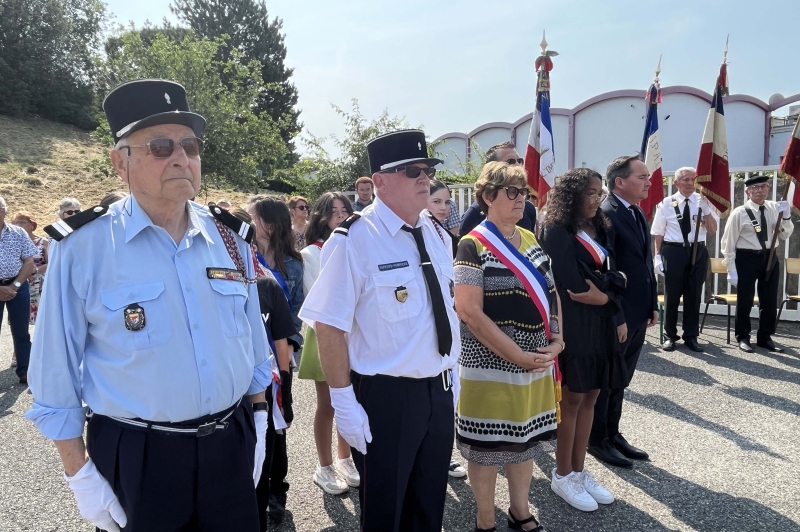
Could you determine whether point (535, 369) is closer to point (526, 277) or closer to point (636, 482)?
point (526, 277)

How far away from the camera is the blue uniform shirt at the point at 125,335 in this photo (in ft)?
5.35

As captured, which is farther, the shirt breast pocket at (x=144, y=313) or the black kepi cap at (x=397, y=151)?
the black kepi cap at (x=397, y=151)

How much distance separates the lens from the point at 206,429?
175 cm

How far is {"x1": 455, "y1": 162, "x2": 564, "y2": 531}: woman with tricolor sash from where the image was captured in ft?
9.35

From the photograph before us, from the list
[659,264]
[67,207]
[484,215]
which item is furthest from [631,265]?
[67,207]

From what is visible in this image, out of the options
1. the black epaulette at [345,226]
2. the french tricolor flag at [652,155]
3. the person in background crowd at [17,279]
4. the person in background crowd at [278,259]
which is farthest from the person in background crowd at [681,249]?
the person in background crowd at [17,279]

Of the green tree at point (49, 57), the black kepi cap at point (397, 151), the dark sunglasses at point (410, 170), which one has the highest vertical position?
the green tree at point (49, 57)

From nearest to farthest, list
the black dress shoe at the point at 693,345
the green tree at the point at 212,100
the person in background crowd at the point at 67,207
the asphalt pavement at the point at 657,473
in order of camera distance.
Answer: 1. the asphalt pavement at the point at 657,473
2. the person in background crowd at the point at 67,207
3. the black dress shoe at the point at 693,345
4. the green tree at the point at 212,100

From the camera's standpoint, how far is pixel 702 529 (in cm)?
313

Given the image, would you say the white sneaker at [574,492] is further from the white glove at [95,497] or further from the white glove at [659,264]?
the white glove at [659,264]

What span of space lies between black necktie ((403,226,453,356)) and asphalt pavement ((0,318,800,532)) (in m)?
1.49

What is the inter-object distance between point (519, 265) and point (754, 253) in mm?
5943

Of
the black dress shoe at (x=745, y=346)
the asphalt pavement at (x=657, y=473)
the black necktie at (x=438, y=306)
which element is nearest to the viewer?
the black necktie at (x=438, y=306)

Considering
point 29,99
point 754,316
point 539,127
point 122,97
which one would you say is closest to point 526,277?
point 122,97
